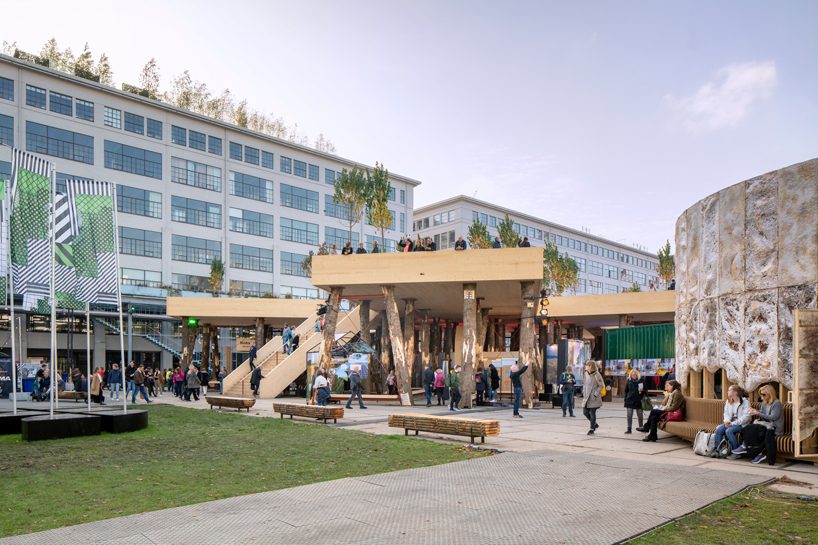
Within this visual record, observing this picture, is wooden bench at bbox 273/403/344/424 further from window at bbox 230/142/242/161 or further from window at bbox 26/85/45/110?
window at bbox 230/142/242/161

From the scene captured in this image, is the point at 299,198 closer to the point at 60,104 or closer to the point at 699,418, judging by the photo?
the point at 60,104

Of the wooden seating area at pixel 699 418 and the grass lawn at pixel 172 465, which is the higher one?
the wooden seating area at pixel 699 418

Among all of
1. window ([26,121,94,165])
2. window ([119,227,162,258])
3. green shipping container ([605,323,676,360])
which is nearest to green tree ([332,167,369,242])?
green shipping container ([605,323,676,360])

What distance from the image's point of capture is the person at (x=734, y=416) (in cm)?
1240

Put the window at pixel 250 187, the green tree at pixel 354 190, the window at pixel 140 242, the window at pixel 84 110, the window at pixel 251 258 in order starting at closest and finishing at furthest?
1. the green tree at pixel 354 190
2. the window at pixel 84 110
3. the window at pixel 140 242
4. the window at pixel 251 258
5. the window at pixel 250 187

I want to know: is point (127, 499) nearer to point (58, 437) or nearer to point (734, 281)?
point (58, 437)

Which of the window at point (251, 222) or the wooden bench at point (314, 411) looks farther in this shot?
the window at point (251, 222)

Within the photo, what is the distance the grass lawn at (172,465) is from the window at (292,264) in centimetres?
5096

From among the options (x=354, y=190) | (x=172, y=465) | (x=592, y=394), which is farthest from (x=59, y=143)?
(x=592, y=394)

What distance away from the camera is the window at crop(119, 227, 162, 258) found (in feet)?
187

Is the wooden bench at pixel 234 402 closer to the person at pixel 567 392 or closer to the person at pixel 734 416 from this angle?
the person at pixel 567 392

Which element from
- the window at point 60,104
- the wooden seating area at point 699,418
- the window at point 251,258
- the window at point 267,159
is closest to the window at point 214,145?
the window at point 267,159

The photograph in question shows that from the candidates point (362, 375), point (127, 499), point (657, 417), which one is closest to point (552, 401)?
point (362, 375)

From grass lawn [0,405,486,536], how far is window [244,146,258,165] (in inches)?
2037
